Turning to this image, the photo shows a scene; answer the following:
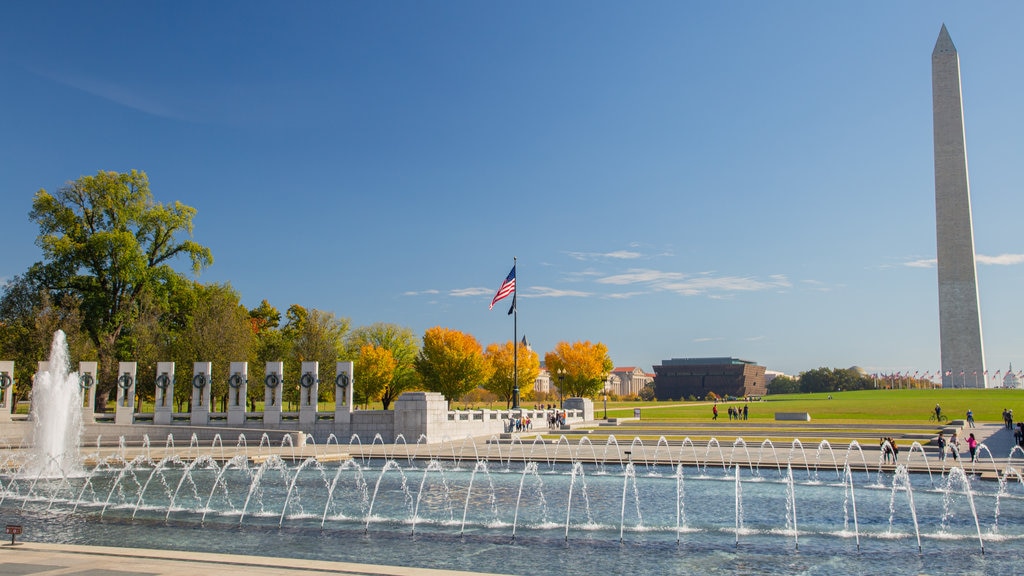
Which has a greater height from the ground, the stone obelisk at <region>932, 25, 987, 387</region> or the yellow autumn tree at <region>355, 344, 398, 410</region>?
the stone obelisk at <region>932, 25, 987, 387</region>

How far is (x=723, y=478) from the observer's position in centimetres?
2294

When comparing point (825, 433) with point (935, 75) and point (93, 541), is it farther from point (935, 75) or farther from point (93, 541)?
point (935, 75)

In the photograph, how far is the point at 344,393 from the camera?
37500 mm

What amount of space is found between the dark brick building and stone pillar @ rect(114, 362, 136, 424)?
119820 mm

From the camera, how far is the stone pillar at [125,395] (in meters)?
36.8

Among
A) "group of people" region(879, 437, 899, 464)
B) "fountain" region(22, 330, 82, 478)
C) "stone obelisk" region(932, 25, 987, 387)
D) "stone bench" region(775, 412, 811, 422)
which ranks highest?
"stone obelisk" region(932, 25, 987, 387)

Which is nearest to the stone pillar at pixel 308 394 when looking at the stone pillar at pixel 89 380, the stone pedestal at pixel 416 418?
the stone pedestal at pixel 416 418

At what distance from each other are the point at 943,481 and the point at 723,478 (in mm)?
6411

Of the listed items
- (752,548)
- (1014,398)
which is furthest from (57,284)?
(1014,398)

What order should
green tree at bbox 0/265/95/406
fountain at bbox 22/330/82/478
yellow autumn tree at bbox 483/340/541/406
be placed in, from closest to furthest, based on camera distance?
fountain at bbox 22/330/82/478
green tree at bbox 0/265/95/406
yellow autumn tree at bbox 483/340/541/406

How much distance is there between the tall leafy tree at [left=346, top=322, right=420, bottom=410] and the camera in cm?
6612

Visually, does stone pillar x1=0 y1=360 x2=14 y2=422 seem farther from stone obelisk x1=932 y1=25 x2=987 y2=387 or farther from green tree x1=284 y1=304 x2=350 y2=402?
stone obelisk x1=932 y1=25 x2=987 y2=387

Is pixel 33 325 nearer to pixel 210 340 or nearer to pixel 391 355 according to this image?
pixel 210 340

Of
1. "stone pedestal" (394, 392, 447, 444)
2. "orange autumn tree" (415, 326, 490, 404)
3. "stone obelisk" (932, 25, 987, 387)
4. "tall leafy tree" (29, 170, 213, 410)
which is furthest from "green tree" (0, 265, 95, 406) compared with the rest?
"stone obelisk" (932, 25, 987, 387)
